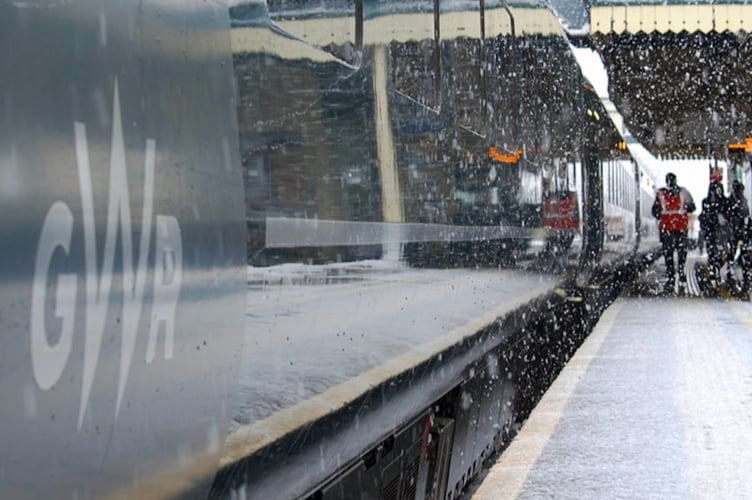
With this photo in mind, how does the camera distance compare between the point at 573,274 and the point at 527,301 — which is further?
the point at 573,274

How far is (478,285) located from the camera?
4.04 metres

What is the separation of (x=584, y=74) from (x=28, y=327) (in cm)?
830

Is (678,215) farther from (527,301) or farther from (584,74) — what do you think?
(527,301)

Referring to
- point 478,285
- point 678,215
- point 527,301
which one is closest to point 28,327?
point 478,285

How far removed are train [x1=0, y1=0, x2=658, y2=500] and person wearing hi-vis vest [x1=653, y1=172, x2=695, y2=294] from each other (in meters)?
11.2

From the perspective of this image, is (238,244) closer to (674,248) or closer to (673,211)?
(673,211)

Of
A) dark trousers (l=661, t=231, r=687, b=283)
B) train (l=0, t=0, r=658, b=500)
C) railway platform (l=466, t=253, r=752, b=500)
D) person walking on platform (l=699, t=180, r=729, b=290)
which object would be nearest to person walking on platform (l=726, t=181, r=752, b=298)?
person walking on platform (l=699, t=180, r=729, b=290)

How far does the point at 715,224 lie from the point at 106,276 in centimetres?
1491

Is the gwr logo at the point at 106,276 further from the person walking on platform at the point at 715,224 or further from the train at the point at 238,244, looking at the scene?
the person walking on platform at the point at 715,224

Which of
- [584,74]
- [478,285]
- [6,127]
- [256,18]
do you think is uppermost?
[584,74]

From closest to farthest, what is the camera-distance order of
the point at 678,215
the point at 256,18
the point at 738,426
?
the point at 256,18 < the point at 738,426 < the point at 678,215

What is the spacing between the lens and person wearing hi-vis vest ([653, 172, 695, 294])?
48.5 ft

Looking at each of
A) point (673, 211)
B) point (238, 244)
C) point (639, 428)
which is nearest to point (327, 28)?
point (238, 244)

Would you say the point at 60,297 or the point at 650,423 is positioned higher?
the point at 60,297
